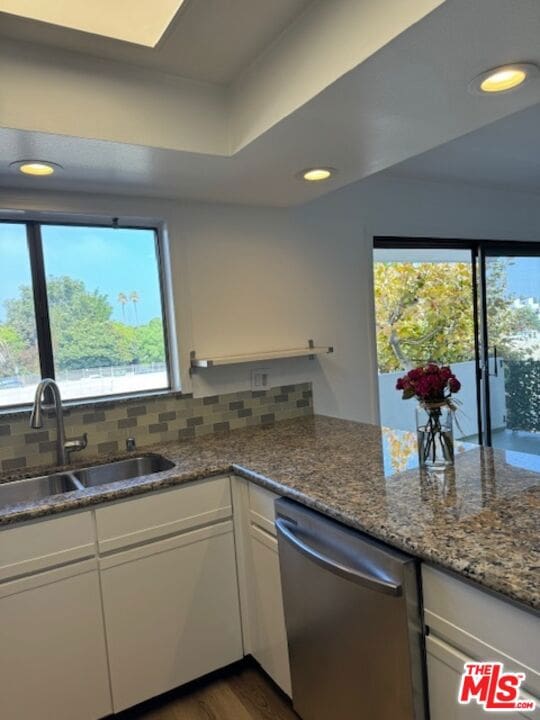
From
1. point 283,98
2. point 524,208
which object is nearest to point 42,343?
point 283,98

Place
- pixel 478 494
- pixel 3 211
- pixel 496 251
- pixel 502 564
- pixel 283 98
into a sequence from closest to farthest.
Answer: pixel 502 564
pixel 478 494
pixel 283 98
pixel 3 211
pixel 496 251

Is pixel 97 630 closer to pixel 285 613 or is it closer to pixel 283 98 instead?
pixel 285 613

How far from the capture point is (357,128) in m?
1.65

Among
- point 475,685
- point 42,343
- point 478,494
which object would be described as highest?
point 42,343

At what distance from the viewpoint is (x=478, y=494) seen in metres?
1.42

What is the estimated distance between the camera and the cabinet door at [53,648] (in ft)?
5.16

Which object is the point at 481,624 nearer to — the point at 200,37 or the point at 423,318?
the point at 200,37

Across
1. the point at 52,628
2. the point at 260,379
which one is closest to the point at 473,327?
the point at 260,379

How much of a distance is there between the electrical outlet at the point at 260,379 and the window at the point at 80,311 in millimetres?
486

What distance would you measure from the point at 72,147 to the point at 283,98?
0.75 meters

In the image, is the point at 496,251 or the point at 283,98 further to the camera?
the point at 496,251

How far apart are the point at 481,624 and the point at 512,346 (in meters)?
3.34

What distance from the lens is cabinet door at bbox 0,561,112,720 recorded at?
1.57 metres
